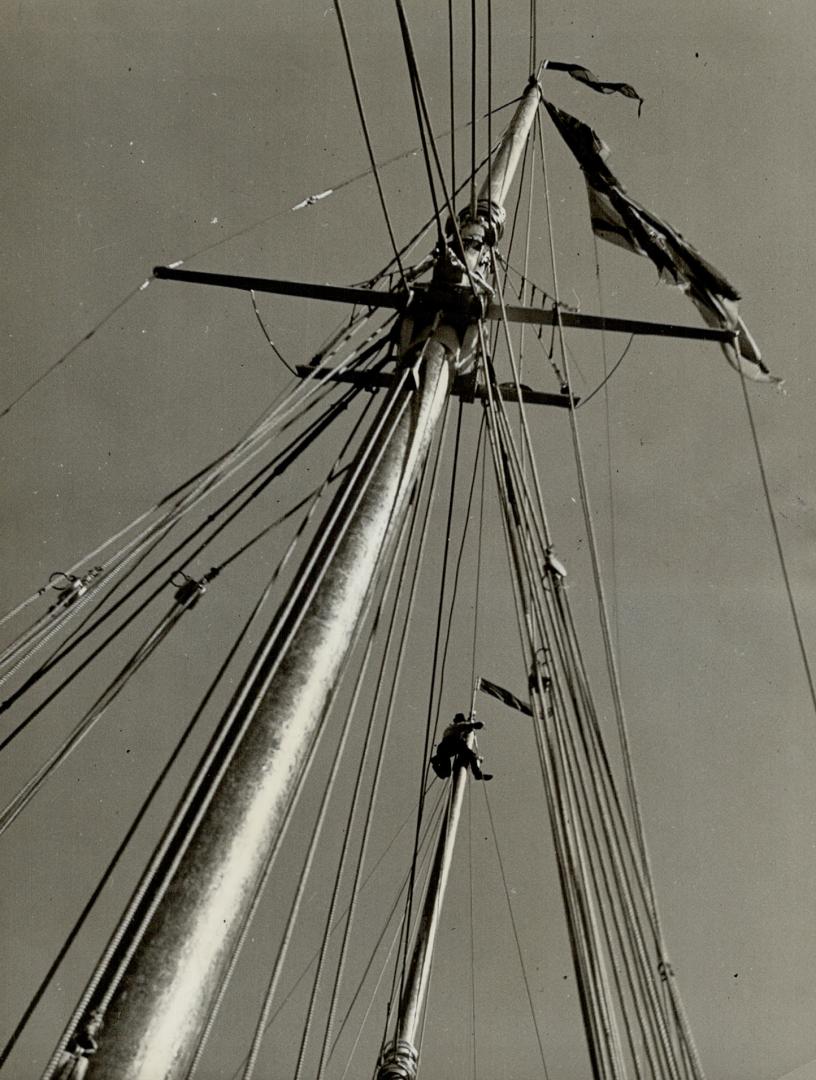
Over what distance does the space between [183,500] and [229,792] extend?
3.47m

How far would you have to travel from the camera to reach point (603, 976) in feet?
15.3

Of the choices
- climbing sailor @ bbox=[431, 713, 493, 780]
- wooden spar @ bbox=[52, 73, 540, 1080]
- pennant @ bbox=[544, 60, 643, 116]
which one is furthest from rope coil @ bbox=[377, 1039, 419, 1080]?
pennant @ bbox=[544, 60, 643, 116]

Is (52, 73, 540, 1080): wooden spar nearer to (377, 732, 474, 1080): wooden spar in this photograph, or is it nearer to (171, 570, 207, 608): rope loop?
(171, 570, 207, 608): rope loop

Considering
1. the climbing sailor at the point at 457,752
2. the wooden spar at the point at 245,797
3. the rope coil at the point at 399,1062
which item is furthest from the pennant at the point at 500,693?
the wooden spar at the point at 245,797

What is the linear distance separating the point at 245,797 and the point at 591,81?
10544 millimetres

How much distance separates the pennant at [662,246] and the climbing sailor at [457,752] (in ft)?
18.8

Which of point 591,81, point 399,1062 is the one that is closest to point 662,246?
point 591,81

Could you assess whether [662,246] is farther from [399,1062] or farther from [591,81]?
[399,1062]

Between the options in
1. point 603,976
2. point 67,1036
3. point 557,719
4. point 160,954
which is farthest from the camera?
point 557,719

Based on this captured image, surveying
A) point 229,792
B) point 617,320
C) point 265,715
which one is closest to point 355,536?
point 265,715

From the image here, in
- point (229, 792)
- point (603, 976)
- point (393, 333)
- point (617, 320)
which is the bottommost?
point (229, 792)

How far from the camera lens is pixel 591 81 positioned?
11344 mm

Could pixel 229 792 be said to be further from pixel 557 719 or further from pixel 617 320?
pixel 617 320

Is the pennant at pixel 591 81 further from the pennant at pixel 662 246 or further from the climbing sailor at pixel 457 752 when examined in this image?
the climbing sailor at pixel 457 752
